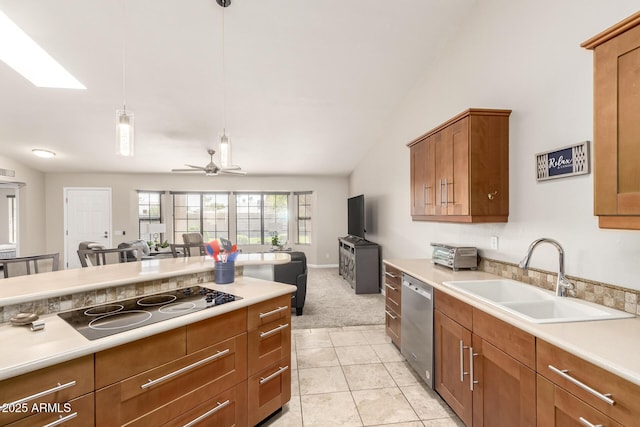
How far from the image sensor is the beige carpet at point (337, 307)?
3846 millimetres

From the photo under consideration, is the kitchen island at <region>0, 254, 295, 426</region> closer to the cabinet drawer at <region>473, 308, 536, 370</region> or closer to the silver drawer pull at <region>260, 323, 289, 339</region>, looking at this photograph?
the silver drawer pull at <region>260, 323, 289, 339</region>

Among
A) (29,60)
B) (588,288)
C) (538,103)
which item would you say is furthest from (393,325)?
(29,60)

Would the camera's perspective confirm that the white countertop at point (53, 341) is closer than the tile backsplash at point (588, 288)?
Yes

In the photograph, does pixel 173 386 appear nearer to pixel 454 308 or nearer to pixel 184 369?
pixel 184 369

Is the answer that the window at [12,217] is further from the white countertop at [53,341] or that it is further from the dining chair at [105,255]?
the white countertop at [53,341]

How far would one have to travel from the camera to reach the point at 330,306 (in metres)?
4.50

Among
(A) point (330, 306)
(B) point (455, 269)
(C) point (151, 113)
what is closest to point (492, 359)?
(B) point (455, 269)

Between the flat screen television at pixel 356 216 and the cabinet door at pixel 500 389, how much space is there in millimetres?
3916

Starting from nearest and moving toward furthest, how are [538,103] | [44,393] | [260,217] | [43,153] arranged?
1. [44,393]
2. [538,103]
3. [43,153]
4. [260,217]

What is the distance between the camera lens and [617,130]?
1.20 meters

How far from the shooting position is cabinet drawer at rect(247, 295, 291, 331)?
1795 mm

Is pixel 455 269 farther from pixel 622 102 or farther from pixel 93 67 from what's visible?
pixel 93 67

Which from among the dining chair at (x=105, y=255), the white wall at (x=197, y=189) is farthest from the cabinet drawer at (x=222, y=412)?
the white wall at (x=197, y=189)

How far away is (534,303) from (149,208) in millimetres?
8185
